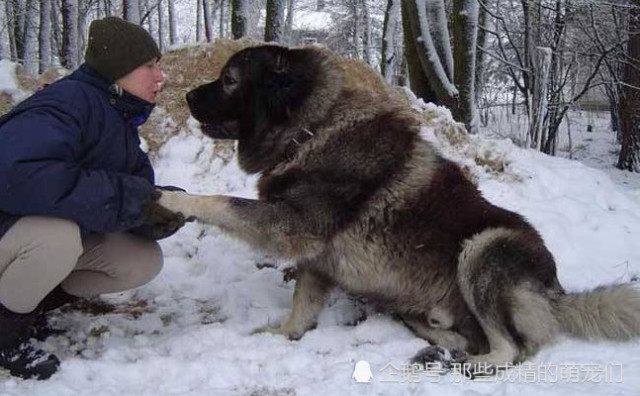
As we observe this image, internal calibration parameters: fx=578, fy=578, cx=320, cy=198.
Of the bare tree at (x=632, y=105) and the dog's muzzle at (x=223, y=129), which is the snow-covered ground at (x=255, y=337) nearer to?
the dog's muzzle at (x=223, y=129)

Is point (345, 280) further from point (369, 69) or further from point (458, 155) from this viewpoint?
point (369, 69)

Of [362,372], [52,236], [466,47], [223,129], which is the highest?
[466,47]

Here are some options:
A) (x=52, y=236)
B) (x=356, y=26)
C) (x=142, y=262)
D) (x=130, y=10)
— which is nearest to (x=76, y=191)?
(x=52, y=236)

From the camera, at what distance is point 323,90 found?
359 centimetres

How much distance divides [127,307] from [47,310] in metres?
0.55

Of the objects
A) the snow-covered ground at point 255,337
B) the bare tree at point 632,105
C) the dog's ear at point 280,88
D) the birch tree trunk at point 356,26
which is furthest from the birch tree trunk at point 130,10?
the birch tree trunk at point 356,26

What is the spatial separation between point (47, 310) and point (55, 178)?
→ 3.70 feet

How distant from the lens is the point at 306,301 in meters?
3.67

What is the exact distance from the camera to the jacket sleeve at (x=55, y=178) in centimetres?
258

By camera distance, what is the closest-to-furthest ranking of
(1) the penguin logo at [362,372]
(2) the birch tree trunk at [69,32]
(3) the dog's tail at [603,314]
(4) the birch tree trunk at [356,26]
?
(1) the penguin logo at [362,372]
(3) the dog's tail at [603,314]
(2) the birch tree trunk at [69,32]
(4) the birch tree trunk at [356,26]

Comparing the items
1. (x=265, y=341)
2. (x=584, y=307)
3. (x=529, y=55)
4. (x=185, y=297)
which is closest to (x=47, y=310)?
(x=185, y=297)

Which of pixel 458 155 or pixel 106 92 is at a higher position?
pixel 106 92

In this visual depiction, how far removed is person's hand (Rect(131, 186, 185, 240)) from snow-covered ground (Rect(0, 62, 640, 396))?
44 centimetres

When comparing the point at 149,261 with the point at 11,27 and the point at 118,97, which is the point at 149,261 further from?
the point at 11,27
